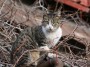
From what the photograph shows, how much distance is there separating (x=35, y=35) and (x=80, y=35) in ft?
5.99

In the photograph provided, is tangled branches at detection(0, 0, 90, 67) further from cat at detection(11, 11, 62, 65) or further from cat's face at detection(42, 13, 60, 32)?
cat's face at detection(42, 13, 60, 32)

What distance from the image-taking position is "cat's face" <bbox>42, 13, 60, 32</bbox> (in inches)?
192

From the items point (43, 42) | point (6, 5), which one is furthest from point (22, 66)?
point (6, 5)

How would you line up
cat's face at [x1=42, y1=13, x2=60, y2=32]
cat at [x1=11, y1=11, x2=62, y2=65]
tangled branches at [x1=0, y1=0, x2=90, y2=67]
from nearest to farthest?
tangled branches at [x1=0, y1=0, x2=90, y2=67] → cat at [x1=11, y1=11, x2=62, y2=65] → cat's face at [x1=42, y1=13, x2=60, y2=32]

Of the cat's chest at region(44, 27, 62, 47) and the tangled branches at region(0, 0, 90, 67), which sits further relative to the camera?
the cat's chest at region(44, 27, 62, 47)

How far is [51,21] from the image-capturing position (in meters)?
4.95

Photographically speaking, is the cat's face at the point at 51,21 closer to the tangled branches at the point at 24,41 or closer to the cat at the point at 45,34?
the cat at the point at 45,34

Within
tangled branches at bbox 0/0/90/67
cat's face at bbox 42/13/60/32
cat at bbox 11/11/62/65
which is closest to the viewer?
tangled branches at bbox 0/0/90/67

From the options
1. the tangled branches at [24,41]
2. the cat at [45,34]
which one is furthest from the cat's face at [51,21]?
the tangled branches at [24,41]

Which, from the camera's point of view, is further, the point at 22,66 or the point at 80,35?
the point at 80,35

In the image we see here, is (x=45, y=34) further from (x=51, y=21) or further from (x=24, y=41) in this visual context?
(x=24, y=41)

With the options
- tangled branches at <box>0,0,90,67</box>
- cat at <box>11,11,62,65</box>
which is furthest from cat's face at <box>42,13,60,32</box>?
tangled branches at <box>0,0,90,67</box>

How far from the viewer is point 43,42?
4.71m

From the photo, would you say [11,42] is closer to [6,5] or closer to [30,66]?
[30,66]
